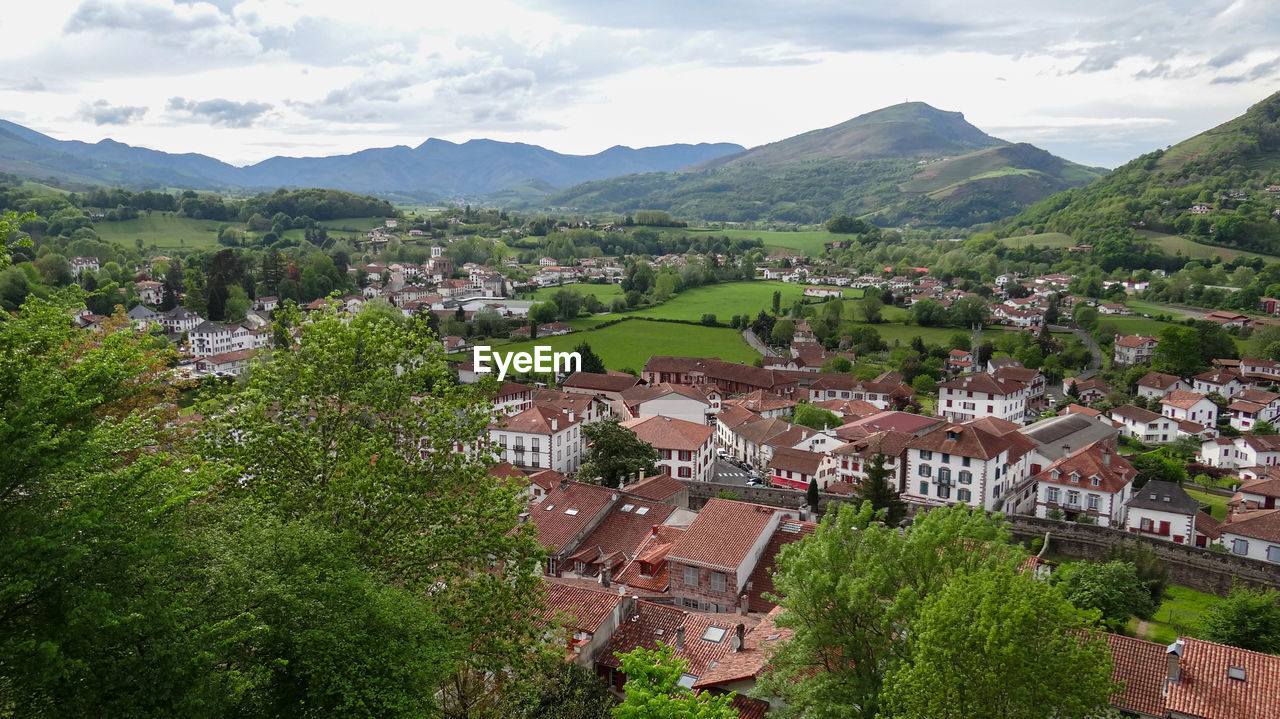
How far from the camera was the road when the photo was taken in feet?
273

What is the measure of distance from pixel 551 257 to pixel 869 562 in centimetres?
16667

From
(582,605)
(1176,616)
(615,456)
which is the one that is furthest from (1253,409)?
(582,605)

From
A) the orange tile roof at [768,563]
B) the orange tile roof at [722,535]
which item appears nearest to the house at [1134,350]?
the orange tile roof at [768,563]

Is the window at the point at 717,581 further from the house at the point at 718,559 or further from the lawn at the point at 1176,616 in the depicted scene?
the lawn at the point at 1176,616

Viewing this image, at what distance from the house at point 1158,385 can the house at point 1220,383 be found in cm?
37

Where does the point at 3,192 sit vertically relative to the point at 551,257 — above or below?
above

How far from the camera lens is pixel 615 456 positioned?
46.7 metres

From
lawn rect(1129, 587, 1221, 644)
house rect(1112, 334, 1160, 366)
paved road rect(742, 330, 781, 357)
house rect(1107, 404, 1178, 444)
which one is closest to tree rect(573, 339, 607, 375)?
paved road rect(742, 330, 781, 357)

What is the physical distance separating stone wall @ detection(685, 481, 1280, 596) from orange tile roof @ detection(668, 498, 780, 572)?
40.1 ft

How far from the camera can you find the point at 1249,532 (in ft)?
132

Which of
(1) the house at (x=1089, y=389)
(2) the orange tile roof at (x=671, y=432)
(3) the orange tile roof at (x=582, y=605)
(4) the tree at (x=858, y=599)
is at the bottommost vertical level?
(1) the house at (x=1089, y=389)

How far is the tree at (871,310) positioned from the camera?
110188 millimetres

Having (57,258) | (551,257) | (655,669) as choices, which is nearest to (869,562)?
(655,669)

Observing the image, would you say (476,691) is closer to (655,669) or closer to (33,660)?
(655,669)
